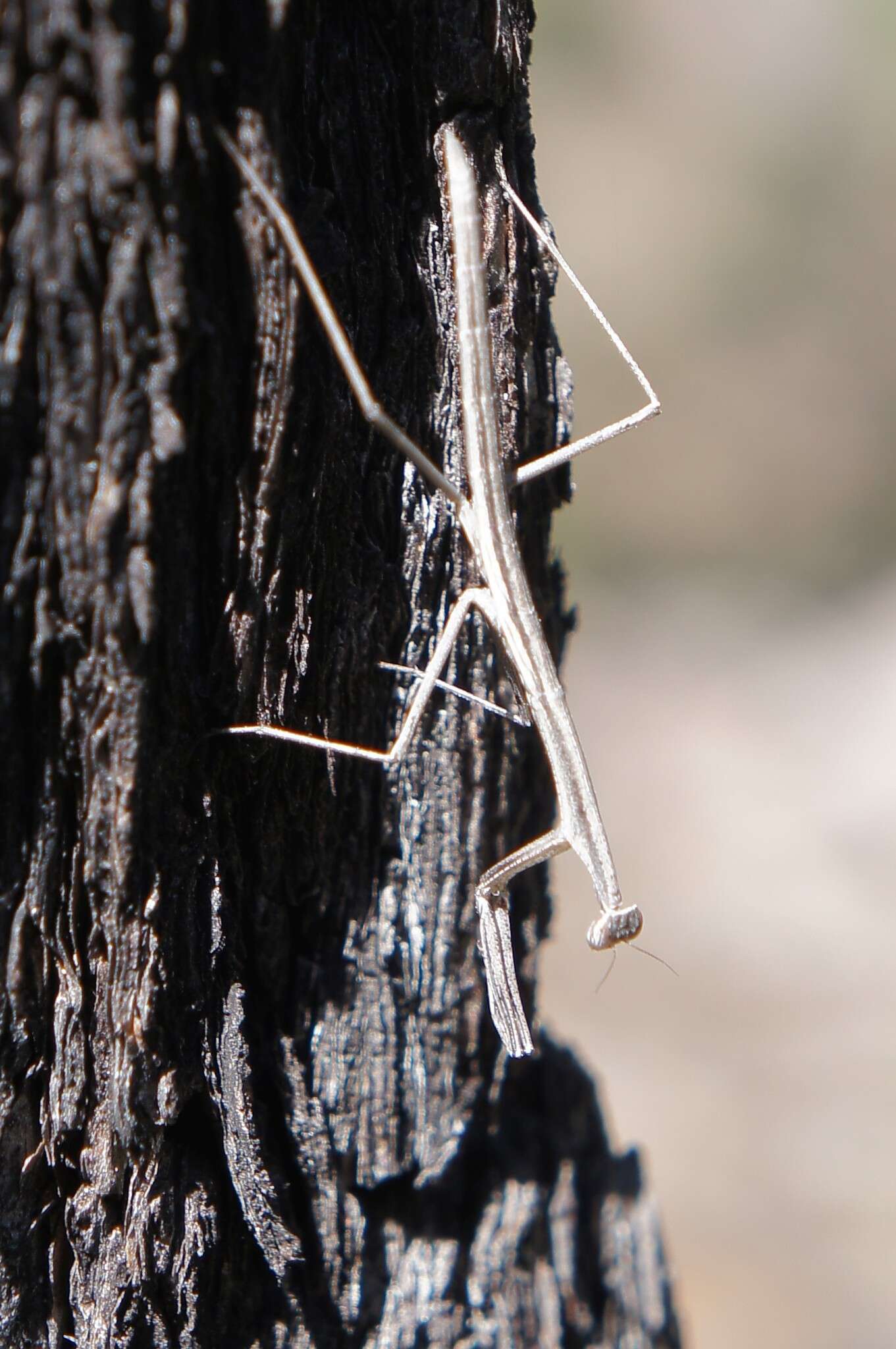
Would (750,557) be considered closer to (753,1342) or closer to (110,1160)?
(753,1342)

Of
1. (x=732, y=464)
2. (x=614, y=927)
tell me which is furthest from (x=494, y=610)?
(x=732, y=464)

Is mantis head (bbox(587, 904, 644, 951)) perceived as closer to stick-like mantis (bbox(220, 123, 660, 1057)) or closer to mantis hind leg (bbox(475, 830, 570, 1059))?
stick-like mantis (bbox(220, 123, 660, 1057))

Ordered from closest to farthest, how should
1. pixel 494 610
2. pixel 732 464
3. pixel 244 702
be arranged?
pixel 244 702
pixel 494 610
pixel 732 464

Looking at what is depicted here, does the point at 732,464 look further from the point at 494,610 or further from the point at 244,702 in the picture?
the point at 244,702

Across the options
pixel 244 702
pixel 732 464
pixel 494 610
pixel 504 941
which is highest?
pixel 732 464

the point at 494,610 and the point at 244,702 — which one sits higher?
the point at 494,610

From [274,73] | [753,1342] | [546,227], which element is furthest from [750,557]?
[274,73]
